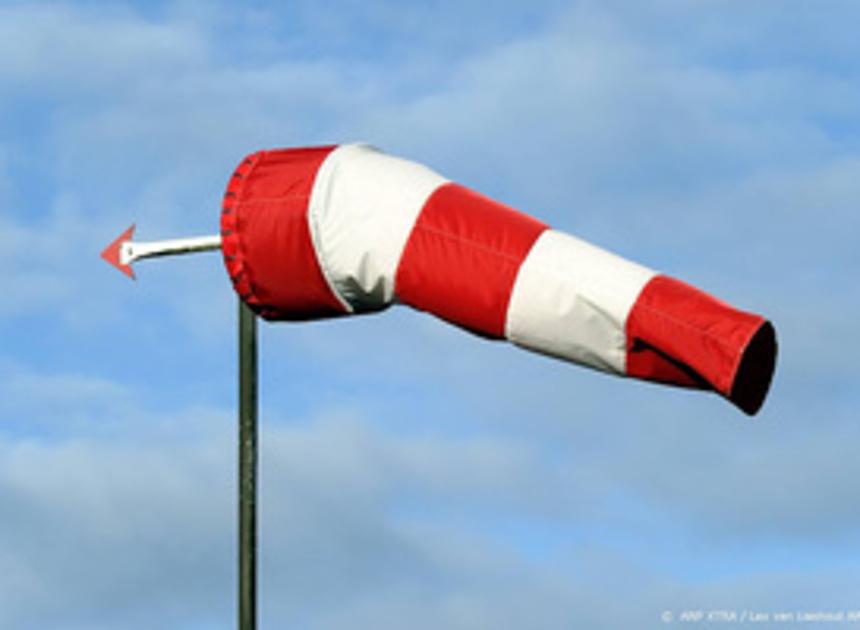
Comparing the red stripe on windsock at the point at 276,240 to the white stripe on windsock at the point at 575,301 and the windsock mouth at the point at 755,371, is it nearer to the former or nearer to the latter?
the white stripe on windsock at the point at 575,301

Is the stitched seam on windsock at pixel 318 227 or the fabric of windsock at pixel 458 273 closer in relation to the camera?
the fabric of windsock at pixel 458 273

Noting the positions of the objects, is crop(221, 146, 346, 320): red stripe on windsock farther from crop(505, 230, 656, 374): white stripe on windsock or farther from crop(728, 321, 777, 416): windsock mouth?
crop(728, 321, 777, 416): windsock mouth

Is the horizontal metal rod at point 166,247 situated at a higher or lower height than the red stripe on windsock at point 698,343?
higher

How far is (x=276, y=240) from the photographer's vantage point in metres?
7.16

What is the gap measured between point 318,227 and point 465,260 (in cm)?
66

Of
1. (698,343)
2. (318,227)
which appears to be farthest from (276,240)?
(698,343)

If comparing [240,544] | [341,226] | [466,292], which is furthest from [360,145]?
[240,544]

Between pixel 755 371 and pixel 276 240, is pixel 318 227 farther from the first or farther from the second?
pixel 755 371

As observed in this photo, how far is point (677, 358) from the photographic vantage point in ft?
20.9

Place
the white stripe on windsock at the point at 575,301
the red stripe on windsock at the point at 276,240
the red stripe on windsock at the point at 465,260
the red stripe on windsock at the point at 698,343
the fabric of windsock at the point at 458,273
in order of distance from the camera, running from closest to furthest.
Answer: the red stripe on windsock at the point at 698,343, the fabric of windsock at the point at 458,273, the white stripe on windsock at the point at 575,301, the red stripe on windsock at the point at 465,260, the red stripe on windsock at the point at 276,240

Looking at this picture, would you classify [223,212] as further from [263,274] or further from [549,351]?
[549,351]

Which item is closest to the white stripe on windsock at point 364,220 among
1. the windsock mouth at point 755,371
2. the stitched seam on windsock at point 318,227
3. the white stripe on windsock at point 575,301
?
the stitched seam on windsock at point 318,227

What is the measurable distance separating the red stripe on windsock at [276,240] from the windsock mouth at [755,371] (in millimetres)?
1747

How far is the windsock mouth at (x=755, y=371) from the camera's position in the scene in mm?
6281
